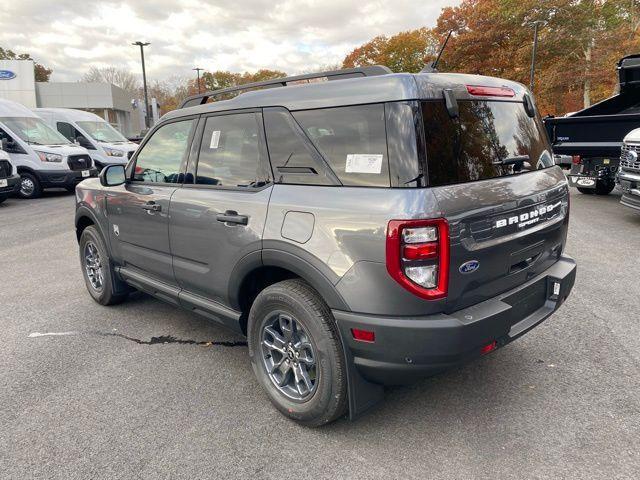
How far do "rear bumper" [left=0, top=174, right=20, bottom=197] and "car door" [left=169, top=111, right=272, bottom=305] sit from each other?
1007 centimetres

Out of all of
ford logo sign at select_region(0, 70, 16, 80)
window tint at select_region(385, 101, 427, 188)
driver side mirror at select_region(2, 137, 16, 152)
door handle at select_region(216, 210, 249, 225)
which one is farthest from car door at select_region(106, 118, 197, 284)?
ford logo sign at select_region(0, 70, 16, 80)

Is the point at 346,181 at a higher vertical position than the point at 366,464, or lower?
higher

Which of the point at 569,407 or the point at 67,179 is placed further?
the point at 67,179

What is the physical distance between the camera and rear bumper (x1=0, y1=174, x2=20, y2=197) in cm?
1123

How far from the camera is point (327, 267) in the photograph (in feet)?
7.89

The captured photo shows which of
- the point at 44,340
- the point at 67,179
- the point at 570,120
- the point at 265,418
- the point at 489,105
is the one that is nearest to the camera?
the point at 489,105

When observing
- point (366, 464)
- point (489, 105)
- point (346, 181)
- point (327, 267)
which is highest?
point (489, 105)

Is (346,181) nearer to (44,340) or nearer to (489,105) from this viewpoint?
(489,105)

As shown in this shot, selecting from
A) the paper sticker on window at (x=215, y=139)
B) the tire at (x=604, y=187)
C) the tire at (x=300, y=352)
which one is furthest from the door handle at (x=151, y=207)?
the tire at (x=604, y=187)

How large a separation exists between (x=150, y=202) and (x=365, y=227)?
206 cm

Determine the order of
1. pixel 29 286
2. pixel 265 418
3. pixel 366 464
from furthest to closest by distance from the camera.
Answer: pixel 29 286, pixel 265 418, pixel 366 464

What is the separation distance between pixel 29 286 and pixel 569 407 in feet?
18.3

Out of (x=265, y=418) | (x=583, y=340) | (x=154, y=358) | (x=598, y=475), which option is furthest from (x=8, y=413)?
(x=583, y=340)

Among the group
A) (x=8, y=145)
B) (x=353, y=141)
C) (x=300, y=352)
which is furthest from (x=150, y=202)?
(x=8, y=145)
